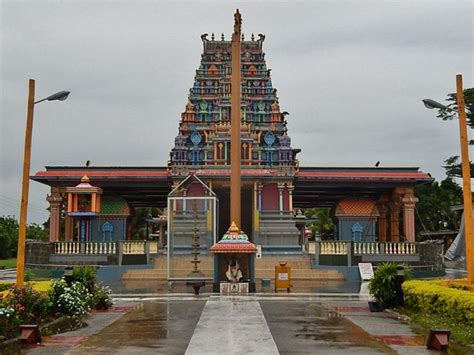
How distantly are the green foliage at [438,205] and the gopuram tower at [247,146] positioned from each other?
19088 millimetres

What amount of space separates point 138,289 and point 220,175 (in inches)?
556

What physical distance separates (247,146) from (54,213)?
12.9 m

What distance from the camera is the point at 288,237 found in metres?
33.9

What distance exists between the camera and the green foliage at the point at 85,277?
14.4 m

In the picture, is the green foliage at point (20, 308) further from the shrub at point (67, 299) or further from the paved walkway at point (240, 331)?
the paved walkway at point (240, 331)

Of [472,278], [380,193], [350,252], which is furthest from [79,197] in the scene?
[472,278]

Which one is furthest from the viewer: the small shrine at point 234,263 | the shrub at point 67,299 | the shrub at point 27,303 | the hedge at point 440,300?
the small shrine at point 234,263

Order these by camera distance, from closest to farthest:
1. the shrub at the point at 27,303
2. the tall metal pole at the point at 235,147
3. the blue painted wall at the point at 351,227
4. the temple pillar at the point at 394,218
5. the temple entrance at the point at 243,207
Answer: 1. the shrub at the point at 27,303
2. the tall metal pole at the point at 235,147
3. the temple entrance at the point at 243,207
4. the temple pillar at the point at 394,218
5. the blue painted wall at the point at 351,227

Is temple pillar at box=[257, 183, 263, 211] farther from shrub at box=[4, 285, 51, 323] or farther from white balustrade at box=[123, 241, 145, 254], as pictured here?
shrub at box=[4, 285, 51, 323]

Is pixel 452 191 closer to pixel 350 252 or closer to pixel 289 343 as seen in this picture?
pixel 350 252

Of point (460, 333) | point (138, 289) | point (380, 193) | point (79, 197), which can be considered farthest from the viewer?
point (380, 193)

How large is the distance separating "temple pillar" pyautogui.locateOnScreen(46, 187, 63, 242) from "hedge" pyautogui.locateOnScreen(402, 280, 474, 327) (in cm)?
2577

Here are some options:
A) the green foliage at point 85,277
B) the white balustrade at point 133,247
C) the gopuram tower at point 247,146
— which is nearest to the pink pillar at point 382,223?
the gopuram tower at point 247,146

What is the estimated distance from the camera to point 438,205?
174ft
